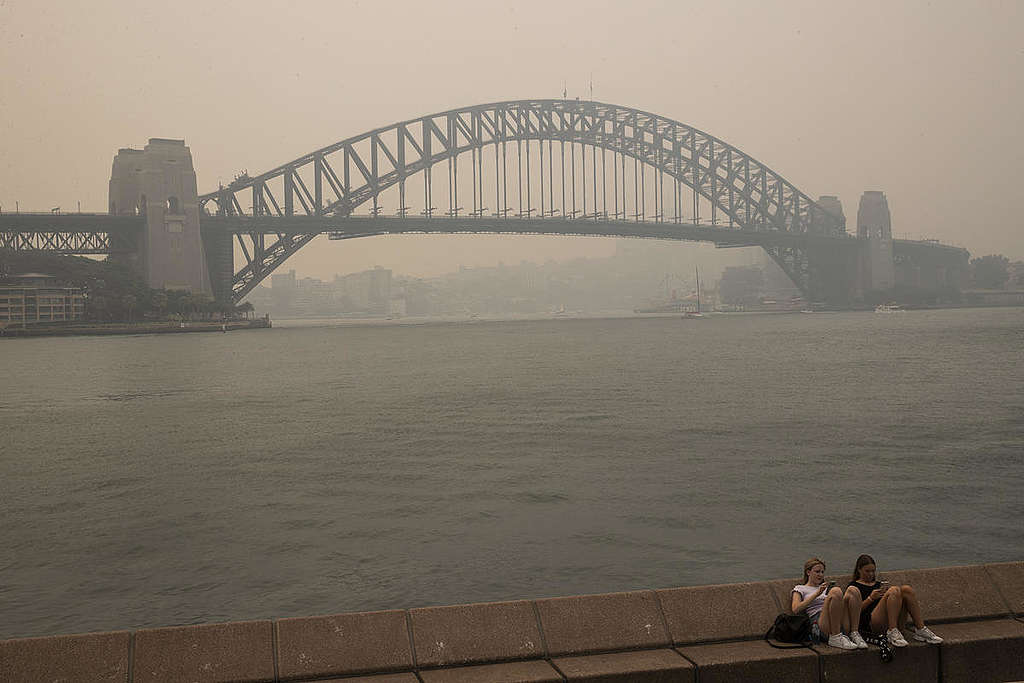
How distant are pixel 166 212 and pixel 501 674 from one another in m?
80.3

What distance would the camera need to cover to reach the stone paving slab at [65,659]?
4715 mm

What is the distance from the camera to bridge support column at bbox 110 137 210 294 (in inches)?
3071

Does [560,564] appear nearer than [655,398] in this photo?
Yes

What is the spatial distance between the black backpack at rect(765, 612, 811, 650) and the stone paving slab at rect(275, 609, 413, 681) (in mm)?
1933

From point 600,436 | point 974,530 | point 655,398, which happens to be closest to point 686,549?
point 974,530

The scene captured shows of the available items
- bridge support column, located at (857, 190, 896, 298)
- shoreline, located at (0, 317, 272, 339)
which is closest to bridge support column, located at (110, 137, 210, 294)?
shoreline, located at (0, 317, 272, 339)

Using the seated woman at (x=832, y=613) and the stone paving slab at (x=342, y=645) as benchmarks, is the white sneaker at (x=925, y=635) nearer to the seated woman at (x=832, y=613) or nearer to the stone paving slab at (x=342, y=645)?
the seated woman at (x=832, y=613)

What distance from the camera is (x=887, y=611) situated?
517cm

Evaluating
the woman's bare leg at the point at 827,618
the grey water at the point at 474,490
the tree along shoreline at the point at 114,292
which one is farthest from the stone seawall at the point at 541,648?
the tree along shoreline at the point at 114,292

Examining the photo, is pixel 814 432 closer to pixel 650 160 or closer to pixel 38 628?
pixel 38 628

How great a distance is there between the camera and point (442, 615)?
5.17m

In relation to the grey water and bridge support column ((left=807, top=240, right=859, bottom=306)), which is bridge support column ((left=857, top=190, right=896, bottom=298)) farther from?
the grey water

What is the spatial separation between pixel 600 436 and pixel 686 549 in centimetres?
855

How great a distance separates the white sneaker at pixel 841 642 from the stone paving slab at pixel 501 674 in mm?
1463
